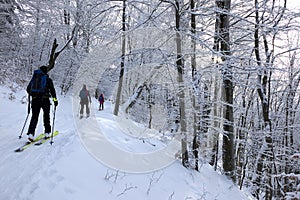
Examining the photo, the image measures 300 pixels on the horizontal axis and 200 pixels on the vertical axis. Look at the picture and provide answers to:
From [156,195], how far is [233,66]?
11.8 feet

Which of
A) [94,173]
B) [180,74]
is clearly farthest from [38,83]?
[180,74]

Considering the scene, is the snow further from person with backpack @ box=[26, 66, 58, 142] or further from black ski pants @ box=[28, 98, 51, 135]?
person with backpack @ box=[26, 66, 58, 142]

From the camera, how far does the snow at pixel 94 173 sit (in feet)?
9.85

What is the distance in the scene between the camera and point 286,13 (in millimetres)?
6395

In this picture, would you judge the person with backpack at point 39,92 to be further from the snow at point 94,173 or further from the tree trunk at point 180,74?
the tree trunk at point 180,74

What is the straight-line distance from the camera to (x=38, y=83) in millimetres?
4977

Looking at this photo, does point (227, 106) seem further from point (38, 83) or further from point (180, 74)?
point (38, 83)

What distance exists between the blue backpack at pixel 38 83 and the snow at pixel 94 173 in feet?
4.50

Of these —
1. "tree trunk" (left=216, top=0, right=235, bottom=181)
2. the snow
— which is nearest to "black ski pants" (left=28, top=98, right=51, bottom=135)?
the snow

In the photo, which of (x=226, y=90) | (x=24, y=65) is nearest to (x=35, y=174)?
(x=226, y=90)

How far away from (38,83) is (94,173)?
298 cm

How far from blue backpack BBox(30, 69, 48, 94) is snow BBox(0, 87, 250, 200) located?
4.50 ft

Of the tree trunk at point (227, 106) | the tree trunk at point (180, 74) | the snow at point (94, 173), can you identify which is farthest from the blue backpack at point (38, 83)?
the tree trunk at point (227, 106)

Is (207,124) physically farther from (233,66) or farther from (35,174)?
(35,174)
